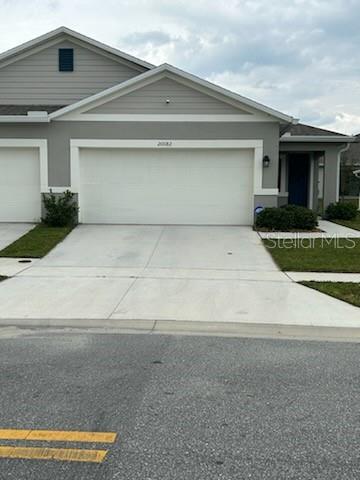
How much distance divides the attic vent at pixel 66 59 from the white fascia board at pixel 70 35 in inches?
22.9

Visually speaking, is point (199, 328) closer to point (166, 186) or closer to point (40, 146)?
point (166, 186)

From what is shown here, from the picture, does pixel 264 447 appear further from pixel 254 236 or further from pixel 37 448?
pixel 254 236

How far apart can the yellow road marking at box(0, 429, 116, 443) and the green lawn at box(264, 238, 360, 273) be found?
7.30 meters

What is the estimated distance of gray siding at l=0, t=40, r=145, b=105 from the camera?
19.2m

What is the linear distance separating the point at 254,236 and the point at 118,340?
894 centimetres

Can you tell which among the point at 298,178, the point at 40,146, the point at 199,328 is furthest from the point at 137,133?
the point at 199,328

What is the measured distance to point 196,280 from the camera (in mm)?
9430

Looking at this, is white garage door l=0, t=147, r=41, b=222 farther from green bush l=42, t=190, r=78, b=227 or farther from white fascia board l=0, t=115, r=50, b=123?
white fascia board l=0, t=115, r=50, b=123

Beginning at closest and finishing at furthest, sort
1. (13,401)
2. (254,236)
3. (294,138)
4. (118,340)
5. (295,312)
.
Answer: (13,401)
(118,340)
(295,312)
(254,236)
(294,138)

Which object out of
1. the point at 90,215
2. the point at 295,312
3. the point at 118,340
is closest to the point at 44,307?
the point at 118,340

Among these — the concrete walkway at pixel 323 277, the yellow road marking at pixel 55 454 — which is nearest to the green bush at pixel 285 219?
the concrete walkway at pixel 323 277

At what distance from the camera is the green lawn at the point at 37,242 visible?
1218cm

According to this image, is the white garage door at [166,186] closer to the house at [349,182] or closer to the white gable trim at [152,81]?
the white gable trim at [152,81]

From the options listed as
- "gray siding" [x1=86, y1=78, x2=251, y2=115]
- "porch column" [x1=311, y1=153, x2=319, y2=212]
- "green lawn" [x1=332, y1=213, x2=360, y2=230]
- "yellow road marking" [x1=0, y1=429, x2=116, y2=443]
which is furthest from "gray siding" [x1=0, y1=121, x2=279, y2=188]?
"yellow road marking" [x1=0, y1=429, x2=116, y2=443]
